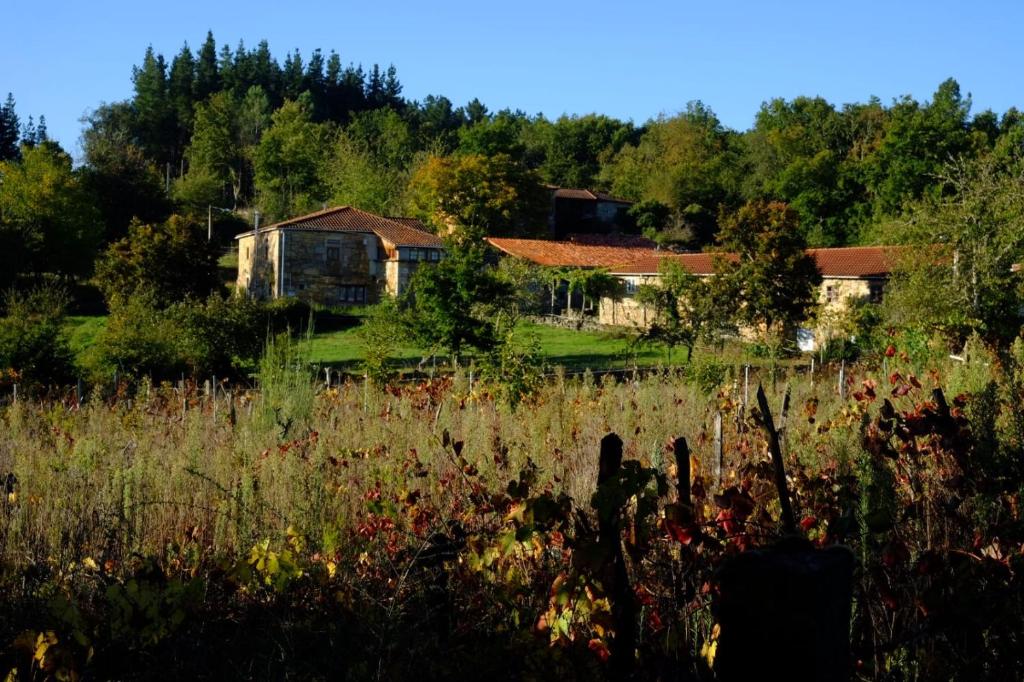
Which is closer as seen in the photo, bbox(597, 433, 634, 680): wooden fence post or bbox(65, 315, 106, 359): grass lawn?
bbox(597, 433, 634, 680): wooden fence post

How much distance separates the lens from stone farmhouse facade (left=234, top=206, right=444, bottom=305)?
148 ft

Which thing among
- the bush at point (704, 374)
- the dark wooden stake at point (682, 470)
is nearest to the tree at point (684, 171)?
the bush at point (704, 374)

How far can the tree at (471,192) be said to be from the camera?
54.2 m

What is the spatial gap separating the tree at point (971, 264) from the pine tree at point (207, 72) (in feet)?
286

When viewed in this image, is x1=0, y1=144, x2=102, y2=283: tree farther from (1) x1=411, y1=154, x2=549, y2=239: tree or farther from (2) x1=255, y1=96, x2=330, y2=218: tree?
(2) x1=255, y1=96, x2=330, y2=218: tree

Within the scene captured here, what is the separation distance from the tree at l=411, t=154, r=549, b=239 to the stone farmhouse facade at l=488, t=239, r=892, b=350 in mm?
5403

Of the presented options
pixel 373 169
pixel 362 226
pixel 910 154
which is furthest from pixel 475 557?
pixel 373 169

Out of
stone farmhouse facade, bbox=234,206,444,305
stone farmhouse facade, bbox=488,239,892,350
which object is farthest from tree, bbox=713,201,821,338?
stone farmhouse facade, bbox=234,206,444,305

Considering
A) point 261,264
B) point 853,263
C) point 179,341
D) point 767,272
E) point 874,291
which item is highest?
point 853,263

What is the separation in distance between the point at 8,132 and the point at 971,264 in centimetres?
7575

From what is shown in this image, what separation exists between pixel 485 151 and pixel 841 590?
188 ft

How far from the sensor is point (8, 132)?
7681cm

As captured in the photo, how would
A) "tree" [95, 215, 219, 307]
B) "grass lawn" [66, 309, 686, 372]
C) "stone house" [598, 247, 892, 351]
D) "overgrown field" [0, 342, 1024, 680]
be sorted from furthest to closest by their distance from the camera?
"tree" [95, 215, 219, 307] < "stone house" [598, 247, 892, 351] < "grass lawn" [66, 309, 686, 372] < "overgrown field" [0, 342, 1024, 680]

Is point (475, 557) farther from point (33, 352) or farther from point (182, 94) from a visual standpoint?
point (182, 94)
